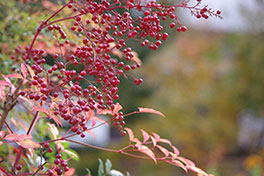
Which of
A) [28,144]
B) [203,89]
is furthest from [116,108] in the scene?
[203,89]

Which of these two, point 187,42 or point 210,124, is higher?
point 187,42

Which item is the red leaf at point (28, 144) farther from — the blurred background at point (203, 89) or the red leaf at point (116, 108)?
the blurred background at point (203, 89)

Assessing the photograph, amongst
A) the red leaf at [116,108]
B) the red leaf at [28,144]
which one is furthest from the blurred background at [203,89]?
the red leaf at [28,144]

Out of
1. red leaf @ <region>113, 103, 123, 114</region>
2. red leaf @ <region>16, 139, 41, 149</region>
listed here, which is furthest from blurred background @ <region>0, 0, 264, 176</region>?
red leaf @ <region>16, 139, 41, 149</region>

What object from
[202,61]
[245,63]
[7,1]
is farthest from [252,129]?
[7,1]

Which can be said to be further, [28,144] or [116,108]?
[116,108]

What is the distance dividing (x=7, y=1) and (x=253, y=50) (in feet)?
13.7

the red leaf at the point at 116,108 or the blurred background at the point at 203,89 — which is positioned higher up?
the blurred background at the point at 203,89

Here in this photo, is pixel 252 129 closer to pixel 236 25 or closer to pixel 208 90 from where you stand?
pixel 208 90

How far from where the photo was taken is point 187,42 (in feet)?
16.1

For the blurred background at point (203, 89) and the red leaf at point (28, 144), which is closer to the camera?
the red leaf at point (28, 144)

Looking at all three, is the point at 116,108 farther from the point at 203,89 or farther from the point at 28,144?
the point at 203,89

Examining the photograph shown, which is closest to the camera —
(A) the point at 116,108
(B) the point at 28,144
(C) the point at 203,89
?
A: (B) the point at 28,144

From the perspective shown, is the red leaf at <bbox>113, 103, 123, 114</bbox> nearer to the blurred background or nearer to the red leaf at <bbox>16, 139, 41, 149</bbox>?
the red leaf at <bbox>16, 139, 41, 149</bbox>
